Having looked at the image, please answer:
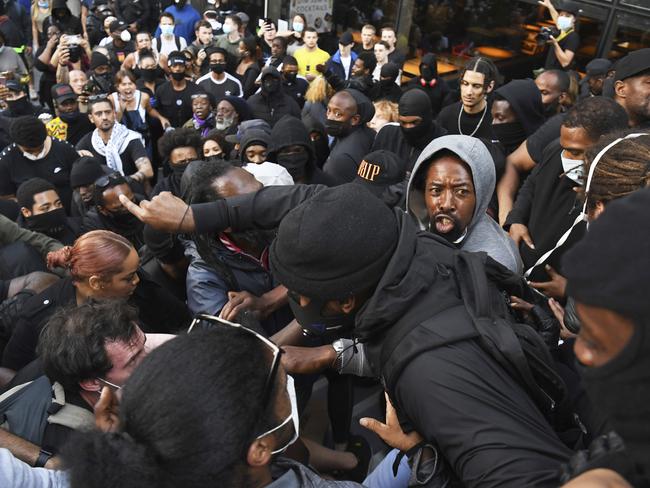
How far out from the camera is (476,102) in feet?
15.3

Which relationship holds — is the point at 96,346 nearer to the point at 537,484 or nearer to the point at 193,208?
the point at 193,208

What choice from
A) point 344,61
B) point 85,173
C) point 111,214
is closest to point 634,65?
point 111,214

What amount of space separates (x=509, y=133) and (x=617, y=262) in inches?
156

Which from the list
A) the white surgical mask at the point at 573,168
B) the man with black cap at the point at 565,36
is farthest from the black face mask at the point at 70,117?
the man with black cap at the point at 565,36

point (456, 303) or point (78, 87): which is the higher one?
point (456, 303)

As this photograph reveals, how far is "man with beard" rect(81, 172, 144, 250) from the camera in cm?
373

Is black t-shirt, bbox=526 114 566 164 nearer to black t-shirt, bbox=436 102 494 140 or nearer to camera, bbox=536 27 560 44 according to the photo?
black t-shirt, bbox=436 102 494 140

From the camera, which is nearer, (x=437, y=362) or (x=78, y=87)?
(x=437, y=362)

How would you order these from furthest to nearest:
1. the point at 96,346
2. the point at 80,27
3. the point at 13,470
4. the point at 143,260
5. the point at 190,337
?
the point at 80,27
the point at 143,260
the point at 96,346
the point at 13,470
the point at 190,337

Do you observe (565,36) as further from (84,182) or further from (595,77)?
(84,182)

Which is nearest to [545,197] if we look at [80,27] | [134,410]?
[134,410]

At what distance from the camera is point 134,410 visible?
1.20m

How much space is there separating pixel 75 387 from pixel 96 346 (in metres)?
0.17

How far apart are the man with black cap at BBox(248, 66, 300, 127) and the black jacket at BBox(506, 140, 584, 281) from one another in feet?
11.9
